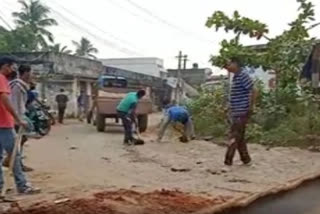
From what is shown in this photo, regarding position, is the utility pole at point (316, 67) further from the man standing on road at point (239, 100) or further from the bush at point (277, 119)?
the man standing on road at point (239, 100)

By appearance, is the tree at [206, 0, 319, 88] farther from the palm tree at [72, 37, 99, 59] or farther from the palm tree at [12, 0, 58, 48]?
the palm tree at [72, 37, 99, 59]

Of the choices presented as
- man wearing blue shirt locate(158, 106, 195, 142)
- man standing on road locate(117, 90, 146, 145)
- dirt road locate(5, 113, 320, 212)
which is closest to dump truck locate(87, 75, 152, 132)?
man wearing blue shirt locate(158, 106, 195, 142)

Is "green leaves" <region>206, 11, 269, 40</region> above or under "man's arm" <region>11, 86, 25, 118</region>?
above

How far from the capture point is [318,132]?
48.3ft

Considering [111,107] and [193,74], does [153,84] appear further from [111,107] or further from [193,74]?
[111,107]

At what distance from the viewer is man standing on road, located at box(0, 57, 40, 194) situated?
6.63 meters

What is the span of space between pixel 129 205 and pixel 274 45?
1211 cm

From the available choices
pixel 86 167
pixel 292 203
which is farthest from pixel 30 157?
pixel 292 203

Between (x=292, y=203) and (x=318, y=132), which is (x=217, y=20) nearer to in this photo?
(x=318, y=132)

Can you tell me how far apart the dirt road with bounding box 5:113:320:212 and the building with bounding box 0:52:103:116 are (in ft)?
53.5

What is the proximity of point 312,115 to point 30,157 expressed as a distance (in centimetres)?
714

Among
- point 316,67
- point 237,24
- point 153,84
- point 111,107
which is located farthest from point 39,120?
point 153,84

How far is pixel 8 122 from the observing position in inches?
268

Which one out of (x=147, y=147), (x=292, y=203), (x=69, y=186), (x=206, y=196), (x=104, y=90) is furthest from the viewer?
(x=104, y=90)
